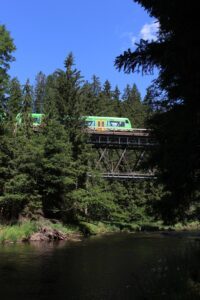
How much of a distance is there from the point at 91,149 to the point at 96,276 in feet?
116

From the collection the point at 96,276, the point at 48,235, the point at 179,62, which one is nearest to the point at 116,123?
the point at 48,235

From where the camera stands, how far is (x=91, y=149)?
2058 inches

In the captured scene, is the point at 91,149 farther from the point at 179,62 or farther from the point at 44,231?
the point at 179,62

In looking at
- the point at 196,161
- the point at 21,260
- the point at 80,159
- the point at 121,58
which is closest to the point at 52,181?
the point at 80,159

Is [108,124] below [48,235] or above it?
above

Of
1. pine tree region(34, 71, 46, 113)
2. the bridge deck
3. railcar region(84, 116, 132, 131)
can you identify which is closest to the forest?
the bridge deck

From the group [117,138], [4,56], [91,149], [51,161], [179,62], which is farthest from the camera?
[117,138]

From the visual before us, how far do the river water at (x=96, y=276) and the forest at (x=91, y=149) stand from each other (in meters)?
2.40

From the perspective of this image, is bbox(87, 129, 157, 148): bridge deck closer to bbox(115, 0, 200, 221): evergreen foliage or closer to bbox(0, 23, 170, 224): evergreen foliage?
bbox(0, 23, 170, 224): evergreen foliage

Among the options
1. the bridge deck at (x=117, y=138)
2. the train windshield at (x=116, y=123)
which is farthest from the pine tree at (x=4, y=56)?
the train windshield at (x=116, y=123)

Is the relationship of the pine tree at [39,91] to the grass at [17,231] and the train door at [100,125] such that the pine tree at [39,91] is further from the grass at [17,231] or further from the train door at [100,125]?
the grass at [17,231]

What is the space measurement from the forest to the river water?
7.86 ft

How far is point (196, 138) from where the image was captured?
388 inches

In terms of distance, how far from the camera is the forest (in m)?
8.38
